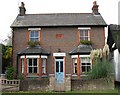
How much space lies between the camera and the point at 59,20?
33.4 metres

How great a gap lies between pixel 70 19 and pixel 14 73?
9053 mm

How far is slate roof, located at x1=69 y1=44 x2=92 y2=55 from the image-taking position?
30.9 metres

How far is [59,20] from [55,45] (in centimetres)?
311

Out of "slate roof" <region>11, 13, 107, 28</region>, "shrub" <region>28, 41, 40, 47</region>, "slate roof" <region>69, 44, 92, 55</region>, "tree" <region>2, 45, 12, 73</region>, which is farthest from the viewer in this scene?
"tree" <region>2, 45, 12, 73</region>

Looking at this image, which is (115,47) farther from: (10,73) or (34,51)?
(10,73)

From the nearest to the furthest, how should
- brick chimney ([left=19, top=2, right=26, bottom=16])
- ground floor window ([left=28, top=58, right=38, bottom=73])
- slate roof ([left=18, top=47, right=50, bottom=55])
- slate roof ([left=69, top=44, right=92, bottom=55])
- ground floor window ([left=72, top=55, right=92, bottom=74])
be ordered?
1. slate roof ([left=69, top=44, right=92, bottom=55])
2. slate roof ([left=18, top=47, right=50, bottom=55])
3. ground floor window ([left=72, top=55, right=92, bottom=74])
4. ground floor window ([left=28, top=58, right=38, bottom=73])
5. brick chimney ([left=19, top=2, right=26, bottom=16])

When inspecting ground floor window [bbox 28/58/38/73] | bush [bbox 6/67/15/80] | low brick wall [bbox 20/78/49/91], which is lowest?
low brick wall [bbox 20/78/49/91]

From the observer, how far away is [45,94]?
20.9 metres

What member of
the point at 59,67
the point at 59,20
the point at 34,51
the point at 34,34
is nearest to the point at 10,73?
the point at 34,51

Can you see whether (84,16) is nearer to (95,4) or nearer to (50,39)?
(95,4)

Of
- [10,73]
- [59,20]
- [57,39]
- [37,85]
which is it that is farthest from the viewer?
[59,20]

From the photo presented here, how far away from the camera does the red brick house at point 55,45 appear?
31.3 metres

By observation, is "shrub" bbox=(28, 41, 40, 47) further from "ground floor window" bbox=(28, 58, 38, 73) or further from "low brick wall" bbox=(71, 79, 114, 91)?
"low brick wall" bbox=(71, 79, 114, 91)

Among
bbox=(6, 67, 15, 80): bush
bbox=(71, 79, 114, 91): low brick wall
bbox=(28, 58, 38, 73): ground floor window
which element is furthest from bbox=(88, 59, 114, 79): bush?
bbox=(6, 67, 15, 80): bush
